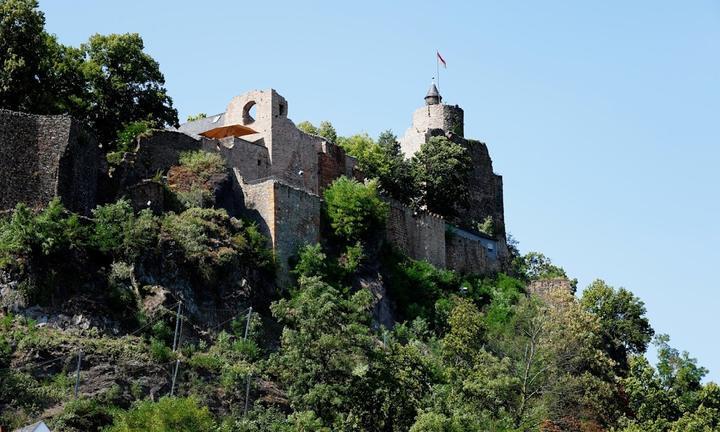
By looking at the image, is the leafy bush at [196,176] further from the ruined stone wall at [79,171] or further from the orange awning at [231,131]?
the orange awning at [231,131]

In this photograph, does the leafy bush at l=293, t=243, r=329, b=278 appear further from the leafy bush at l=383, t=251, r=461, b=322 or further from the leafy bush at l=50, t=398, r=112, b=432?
the leafy bush at l=50, t=398, r=112, b=432

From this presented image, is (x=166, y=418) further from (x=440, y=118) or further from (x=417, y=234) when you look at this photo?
(x=440, y=118)

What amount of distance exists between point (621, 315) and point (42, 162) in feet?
76.8

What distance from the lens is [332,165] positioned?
179 feet

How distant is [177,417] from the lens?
1401 inches

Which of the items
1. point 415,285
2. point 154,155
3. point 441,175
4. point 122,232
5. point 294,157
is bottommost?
point 415,285

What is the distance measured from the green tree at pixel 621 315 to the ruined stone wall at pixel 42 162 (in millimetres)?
20495

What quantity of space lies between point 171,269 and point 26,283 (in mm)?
4537

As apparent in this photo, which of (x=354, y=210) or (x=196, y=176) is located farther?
(x=354, y=210)

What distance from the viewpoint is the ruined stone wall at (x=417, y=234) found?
54.2 metres

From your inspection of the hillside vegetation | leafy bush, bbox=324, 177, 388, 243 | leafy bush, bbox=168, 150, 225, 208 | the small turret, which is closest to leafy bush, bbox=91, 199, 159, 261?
the hillside vegetation

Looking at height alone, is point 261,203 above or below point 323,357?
above

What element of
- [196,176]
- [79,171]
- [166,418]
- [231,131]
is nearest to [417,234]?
[231,131]

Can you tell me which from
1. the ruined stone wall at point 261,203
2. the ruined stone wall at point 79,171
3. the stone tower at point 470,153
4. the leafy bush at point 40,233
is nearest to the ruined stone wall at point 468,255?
the stone tower at point 470,153
